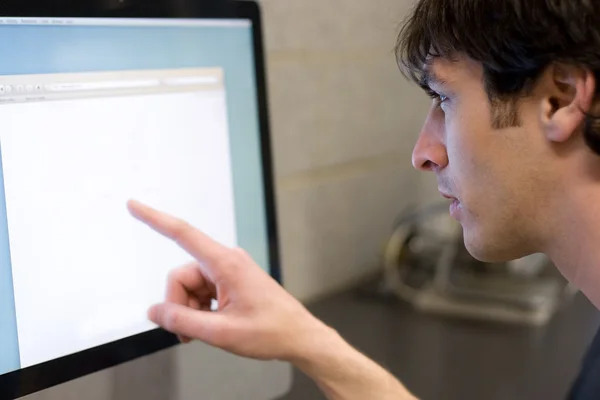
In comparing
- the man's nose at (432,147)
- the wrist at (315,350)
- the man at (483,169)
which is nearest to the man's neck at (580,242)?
the man at (483,169)

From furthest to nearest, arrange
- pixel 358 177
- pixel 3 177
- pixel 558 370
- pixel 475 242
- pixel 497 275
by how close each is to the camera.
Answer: pixel 358 177, pixel 497 275, pixel 558 370, pixel 475 242, pixel 3 177

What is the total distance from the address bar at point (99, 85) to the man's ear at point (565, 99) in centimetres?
37

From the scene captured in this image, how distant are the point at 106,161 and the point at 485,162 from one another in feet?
1.17

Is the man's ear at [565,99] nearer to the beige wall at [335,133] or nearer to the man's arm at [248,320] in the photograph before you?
the man's arm at [248,320]

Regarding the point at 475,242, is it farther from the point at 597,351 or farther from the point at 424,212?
the point at 424,212

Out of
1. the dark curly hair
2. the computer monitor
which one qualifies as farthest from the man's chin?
the computer monitor

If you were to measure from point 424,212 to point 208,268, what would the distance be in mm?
801

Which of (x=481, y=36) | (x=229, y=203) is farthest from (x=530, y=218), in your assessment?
(x=229, y=203)

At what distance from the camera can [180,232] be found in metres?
0.65

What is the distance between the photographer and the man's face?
0.63 metres

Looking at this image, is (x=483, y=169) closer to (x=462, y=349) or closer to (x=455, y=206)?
(x=455, y=206)

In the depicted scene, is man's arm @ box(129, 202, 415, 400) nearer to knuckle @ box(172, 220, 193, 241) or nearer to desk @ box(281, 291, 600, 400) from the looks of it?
knuckle @ box(172, 220, 193, 241)

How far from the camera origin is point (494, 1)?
588mm

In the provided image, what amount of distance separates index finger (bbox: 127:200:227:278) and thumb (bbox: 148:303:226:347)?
0.05 meters
